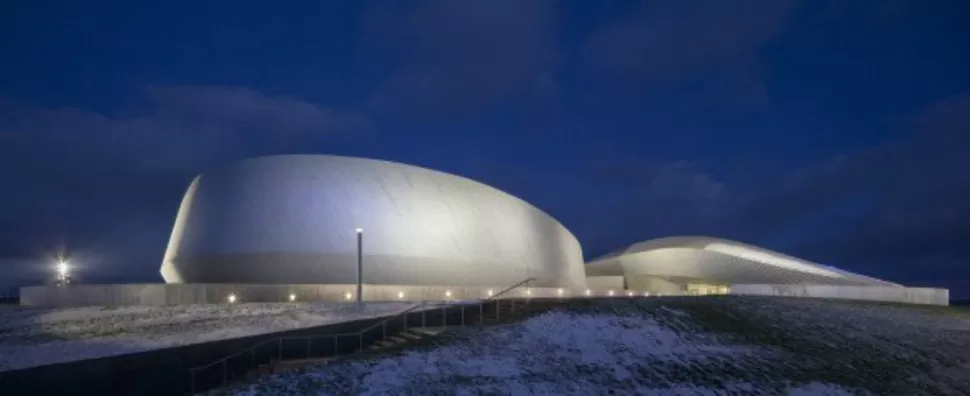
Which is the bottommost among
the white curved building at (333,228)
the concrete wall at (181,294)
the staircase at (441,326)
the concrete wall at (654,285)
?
the concrete wall at (654,285)

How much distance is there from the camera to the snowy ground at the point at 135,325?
1841 centimetres

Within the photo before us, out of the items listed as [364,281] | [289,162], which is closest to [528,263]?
[364,281]

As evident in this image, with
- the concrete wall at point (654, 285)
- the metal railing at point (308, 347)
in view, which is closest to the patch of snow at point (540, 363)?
the metal railing at point (308, 347)

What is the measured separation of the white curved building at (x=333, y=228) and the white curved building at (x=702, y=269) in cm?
1361

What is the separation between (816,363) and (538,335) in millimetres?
7685

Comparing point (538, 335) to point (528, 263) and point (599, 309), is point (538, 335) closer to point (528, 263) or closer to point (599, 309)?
point (599, 309)

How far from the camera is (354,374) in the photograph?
51.2ft

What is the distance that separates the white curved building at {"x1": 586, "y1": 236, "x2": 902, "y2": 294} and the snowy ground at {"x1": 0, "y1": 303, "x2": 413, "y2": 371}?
2845 centimetres

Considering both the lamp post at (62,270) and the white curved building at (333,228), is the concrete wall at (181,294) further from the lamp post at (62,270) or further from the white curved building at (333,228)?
the lamp post at (62,270)

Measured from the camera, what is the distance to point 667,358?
19078 mm

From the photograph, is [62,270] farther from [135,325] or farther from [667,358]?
[667,358]

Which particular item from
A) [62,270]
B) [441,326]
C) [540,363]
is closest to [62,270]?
[62,270]

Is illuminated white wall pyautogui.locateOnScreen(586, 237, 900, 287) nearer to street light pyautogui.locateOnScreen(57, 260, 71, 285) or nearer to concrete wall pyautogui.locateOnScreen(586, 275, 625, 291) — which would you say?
concrete wall pyautogui.locateOnScreen(586, 275, 625, 291)

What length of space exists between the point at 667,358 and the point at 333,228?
21.3 metres
